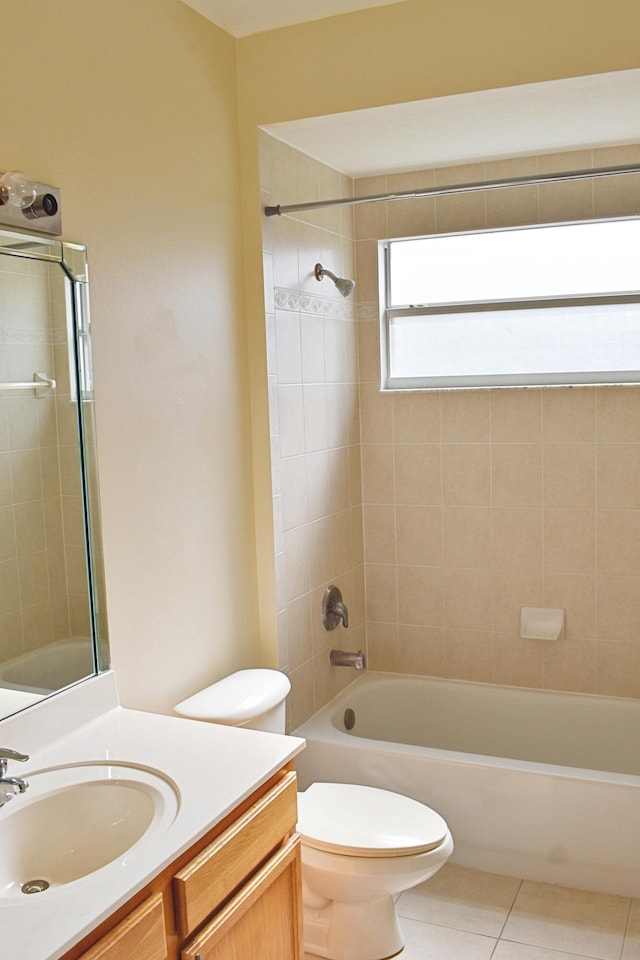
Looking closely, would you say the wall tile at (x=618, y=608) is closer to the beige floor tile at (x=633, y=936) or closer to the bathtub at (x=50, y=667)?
the beige floor tile at (x=633, y=936)

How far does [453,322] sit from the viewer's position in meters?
3.54

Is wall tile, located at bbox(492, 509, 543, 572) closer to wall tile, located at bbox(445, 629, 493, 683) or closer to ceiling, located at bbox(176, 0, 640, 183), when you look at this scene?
wall tile, located at bbox(445, 629, 493, 683)

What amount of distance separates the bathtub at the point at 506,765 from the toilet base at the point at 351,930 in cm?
54

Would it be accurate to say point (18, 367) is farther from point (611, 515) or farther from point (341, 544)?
point (611, 515)

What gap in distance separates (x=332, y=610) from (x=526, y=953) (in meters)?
1.32

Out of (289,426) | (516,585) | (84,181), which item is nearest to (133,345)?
(84,181)

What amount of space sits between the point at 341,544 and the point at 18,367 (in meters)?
1.81

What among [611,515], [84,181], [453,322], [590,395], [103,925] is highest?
[84,181]

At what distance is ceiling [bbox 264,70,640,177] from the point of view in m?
2.57

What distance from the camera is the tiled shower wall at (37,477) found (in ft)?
6.29

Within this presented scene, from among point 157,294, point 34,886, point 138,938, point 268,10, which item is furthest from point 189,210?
point 138,938

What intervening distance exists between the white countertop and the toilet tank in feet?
0.87

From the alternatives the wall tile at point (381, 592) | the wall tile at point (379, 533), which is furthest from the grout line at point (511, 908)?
the wall tile at point (379, 533)

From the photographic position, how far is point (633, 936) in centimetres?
254
